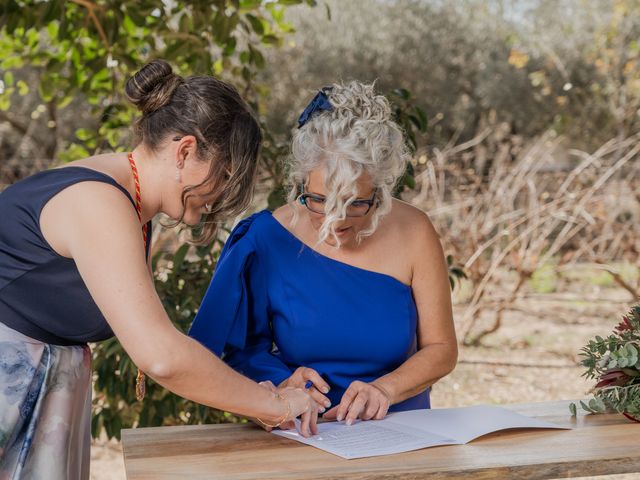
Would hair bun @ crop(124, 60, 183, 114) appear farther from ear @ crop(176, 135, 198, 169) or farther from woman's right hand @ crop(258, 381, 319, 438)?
woman's right hand @ crop(258, 381, 319, 438)

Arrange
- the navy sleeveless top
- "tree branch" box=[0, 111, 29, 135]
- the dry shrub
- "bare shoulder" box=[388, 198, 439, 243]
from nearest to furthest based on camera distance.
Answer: the navy sleeveless top < "bare shoulder" box=[388, 198, 439, 243] < "tree branch" box=[0, 111, 29, 135] < the dry shrub

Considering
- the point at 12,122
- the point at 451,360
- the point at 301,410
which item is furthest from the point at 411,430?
the point at 12,122

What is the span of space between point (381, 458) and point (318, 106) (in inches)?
37.5

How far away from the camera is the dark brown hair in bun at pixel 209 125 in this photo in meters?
1.83

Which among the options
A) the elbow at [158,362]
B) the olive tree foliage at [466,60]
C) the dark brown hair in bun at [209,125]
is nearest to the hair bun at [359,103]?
the dark brown hair in bun at [209,125]

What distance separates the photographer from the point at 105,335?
1.98 meters

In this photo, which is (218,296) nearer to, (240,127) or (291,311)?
(291,311)

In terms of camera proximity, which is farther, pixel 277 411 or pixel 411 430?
pixel 411 430

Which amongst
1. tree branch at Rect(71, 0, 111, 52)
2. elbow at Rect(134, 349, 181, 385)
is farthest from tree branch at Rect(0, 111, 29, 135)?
elbow at Rect(134, 349, 181, 385)

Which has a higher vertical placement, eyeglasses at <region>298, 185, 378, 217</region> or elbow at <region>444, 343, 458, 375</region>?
eyeglasses at <region>298, 185, 378, 217</region>

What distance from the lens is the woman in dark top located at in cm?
167

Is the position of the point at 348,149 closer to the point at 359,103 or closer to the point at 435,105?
the point at 359,103

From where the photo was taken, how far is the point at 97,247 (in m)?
1.64

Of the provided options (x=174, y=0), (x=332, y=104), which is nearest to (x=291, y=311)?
(x=332, y=104)
